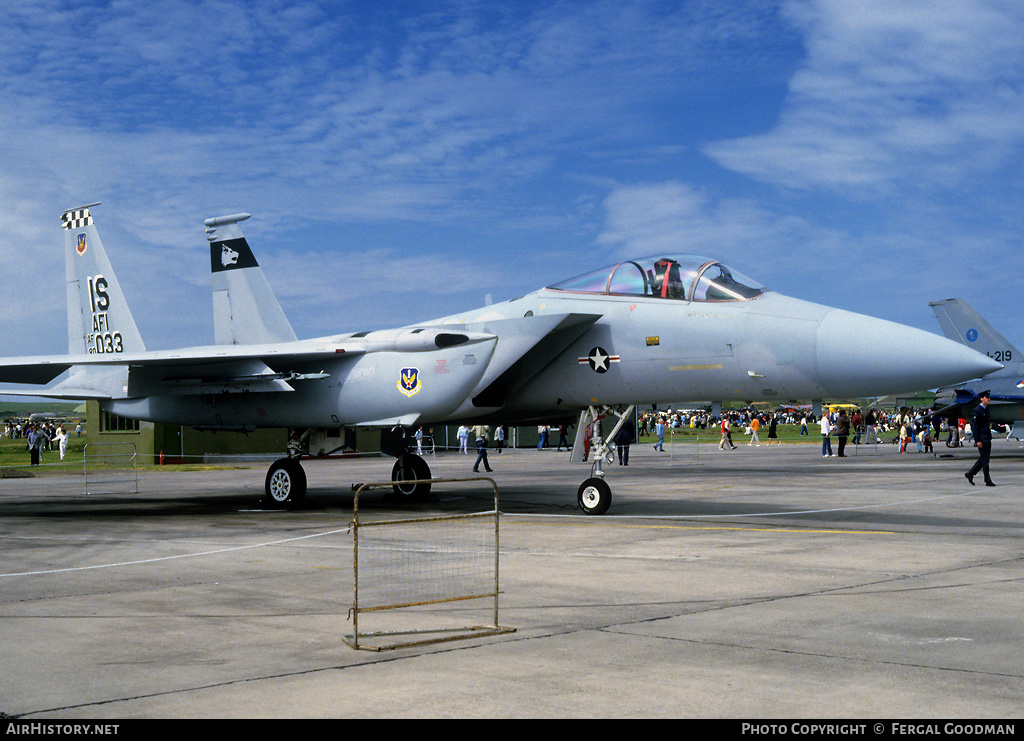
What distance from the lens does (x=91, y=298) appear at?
59.5 feet

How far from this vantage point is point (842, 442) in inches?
1278

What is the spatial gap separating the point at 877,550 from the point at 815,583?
2263mm

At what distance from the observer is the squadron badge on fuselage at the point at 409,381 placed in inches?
523

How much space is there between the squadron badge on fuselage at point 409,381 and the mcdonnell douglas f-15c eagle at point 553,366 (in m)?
0.02

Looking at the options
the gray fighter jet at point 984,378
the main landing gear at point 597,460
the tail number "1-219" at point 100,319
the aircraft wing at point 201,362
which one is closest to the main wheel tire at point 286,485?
the aircraft wing at point 201,362

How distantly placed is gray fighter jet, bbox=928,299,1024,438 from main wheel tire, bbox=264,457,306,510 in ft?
63.3

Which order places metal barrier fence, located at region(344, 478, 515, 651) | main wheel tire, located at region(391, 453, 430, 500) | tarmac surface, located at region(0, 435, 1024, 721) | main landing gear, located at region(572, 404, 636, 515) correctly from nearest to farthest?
tarmac surface, located at region(0, 435, 1024, 721) → metal barrier fence, located at region(344, 478, 515, 651) → main landing gear, located at region(572, 404, 636, 515) → main wheel tire, located at region(391, 453, 430, 500)

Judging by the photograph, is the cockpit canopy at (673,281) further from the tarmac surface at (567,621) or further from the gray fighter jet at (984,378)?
the gray fighter jet at (984,378)

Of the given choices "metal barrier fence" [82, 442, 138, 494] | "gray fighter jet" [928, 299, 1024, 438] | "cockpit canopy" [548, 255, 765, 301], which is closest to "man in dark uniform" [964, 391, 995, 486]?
"gray fighter jet" [928, 299, 1024, 438]

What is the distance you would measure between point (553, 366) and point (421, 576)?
221 inches

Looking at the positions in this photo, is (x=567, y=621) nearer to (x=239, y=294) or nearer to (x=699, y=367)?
(x=699, y=367)

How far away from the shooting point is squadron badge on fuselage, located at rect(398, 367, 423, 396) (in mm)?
13281

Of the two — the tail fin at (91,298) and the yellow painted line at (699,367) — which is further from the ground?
the tail fin at (91,298)

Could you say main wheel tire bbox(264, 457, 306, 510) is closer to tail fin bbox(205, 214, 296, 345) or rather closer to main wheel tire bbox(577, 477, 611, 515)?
tail fin bbox(205, 214, 296, 345)
